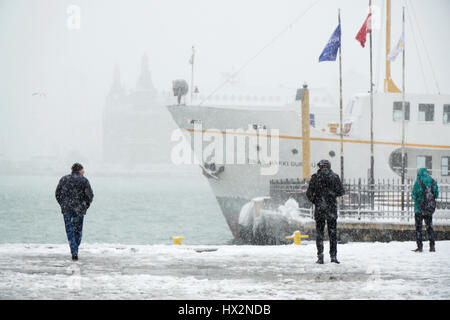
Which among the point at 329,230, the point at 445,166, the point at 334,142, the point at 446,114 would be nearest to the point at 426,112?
the point at 446,114

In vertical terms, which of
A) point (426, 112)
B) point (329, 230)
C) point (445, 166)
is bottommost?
point (329, 230)

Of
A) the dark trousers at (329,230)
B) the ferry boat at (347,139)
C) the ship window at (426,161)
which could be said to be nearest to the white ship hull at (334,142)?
the ferry boat at (347,139)

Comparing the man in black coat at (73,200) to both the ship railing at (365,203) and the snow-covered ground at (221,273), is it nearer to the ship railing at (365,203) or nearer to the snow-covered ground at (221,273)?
the snow-covered ground at (221,273)

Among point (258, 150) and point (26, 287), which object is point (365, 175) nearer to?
point (258, 150)

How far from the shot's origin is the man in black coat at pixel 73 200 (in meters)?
9.12

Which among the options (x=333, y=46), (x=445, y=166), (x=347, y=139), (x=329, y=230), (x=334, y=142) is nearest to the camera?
(x=329, y=230)

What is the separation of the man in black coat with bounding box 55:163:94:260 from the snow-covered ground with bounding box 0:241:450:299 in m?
Answer: 0.47

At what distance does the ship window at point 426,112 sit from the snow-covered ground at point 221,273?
1809cm

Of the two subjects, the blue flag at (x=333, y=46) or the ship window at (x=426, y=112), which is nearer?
the blue flag at (x=333, y=46)

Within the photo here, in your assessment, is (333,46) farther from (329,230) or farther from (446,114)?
(329,230)

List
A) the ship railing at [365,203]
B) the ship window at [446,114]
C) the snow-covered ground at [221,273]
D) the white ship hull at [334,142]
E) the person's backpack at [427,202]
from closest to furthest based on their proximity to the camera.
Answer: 1. the snow-covered ground at [221,273]
2. the person's backpack at [427,202]
3. the ship railing at [365,203]
4. the white ship hull at [334,142]
5. the ship window at [446,114]

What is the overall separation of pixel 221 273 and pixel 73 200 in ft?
9.13

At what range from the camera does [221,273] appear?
803 centimetres
